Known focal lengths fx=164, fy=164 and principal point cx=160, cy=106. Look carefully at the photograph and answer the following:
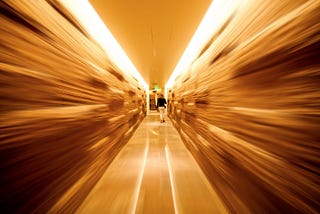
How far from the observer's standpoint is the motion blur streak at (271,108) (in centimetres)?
72

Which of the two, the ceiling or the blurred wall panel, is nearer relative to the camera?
the blurred wall panel

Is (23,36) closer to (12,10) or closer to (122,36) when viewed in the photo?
(12,10)

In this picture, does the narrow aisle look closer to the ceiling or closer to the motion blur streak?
the motion blur streak

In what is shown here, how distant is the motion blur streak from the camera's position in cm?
72

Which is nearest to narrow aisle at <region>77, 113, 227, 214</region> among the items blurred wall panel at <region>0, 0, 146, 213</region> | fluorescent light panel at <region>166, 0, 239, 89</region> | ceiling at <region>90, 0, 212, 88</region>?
blurred wall panel at <region>0, 0, 146, 213</region>

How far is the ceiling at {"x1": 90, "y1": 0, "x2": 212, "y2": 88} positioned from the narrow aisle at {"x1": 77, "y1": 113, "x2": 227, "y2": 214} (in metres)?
2.35

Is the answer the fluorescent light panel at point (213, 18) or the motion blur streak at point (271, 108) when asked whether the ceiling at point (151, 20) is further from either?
the motion blur streak at point (271, 108)

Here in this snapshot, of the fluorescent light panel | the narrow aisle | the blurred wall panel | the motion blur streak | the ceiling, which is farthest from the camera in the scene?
the ceiling

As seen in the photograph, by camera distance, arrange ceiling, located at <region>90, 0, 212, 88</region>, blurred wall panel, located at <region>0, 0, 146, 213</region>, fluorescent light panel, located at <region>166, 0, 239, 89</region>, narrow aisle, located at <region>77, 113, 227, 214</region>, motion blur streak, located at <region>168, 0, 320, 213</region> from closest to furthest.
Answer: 1. motion blur streak, located at <region>168, 0, 320, 213</region>
2. blurred wall panel, located at <region>0, 0, 146, 213</region>
3. narrow aisle, located at <region>77, 113, 227, 214</region>
4. fluorescent light panel, located at <region>166, 0, 239, 89</region>
5. ceiling, located at <region>90, 0, 212, 88</region>

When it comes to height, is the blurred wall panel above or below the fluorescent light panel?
below

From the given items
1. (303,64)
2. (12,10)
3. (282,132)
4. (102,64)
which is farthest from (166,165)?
(12,10)

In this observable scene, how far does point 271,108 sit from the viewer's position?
3.14ft

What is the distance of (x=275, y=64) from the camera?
3.05 ft

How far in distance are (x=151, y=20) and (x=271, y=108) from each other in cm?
237
